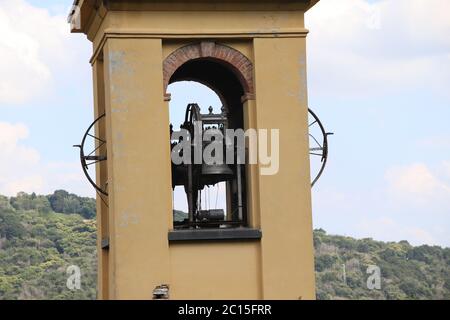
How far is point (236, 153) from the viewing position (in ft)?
54.1

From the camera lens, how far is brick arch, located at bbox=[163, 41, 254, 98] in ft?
52.7

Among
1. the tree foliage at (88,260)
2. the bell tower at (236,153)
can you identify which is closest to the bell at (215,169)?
the bell tower at (236,153)

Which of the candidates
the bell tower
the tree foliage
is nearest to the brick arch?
the bell tower

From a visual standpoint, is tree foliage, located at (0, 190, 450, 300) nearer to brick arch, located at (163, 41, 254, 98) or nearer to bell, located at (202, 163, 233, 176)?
bell, located at (202, 163, 233, 176)

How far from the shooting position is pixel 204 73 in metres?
17.7

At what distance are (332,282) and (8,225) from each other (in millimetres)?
11732

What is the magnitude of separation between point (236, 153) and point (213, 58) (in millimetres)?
1163

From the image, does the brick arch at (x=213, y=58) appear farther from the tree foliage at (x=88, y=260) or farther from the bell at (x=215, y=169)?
the tree foliage at (x=88, y=260)

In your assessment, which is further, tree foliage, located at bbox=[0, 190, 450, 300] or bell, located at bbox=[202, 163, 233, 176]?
tree foliage, located at bbox=[0, 190, 450, 300]

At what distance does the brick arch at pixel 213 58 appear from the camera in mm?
16078

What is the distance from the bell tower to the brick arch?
11 millimetres

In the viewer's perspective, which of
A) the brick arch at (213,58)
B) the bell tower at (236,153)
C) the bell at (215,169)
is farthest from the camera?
the bell at (215,169)

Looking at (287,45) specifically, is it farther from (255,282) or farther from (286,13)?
(255,282)

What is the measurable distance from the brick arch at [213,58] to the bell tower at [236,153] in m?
0.01
